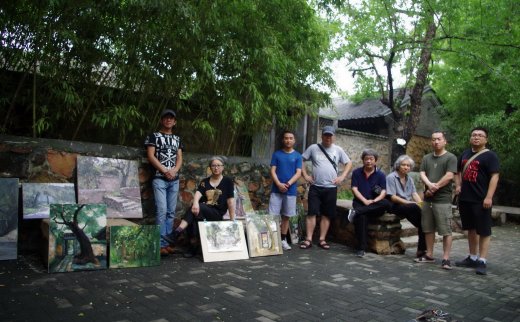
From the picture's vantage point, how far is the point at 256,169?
5.88 m

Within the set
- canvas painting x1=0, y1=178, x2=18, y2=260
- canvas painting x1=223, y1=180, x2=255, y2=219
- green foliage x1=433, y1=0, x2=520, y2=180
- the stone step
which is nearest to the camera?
canvas painting x1=0, y1=178, x2=18, y2=260

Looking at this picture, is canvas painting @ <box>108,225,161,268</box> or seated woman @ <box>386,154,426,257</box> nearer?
canvas painting @ <box>108,225,161,268</box>

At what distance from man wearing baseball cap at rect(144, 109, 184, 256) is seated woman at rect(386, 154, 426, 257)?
279 centimetres

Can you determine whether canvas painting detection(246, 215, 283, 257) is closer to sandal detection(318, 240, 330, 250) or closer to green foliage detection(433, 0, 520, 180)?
sandal detection(318, 240, 330, 250)

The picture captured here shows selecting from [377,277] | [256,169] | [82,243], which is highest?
[256,169]

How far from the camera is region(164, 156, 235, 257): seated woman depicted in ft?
14.4

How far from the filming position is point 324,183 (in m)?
5.13

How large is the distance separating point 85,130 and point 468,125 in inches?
421

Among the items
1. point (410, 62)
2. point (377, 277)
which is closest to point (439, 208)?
point (377, 277)

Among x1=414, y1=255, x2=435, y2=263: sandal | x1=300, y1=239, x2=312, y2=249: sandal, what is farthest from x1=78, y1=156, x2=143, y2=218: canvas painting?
x1=414, y1=255, x2=435, y2=263: sandal

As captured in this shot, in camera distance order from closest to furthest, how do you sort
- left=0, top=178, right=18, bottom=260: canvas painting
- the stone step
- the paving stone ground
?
the paving stone ground → left=0, top=178, right=18, bottom=260: canvas painting → the stone step

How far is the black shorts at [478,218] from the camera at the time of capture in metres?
4.13

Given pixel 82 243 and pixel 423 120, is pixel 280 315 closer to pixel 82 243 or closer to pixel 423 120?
pixel 82 243

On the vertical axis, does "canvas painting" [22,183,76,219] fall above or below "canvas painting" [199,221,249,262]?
above
